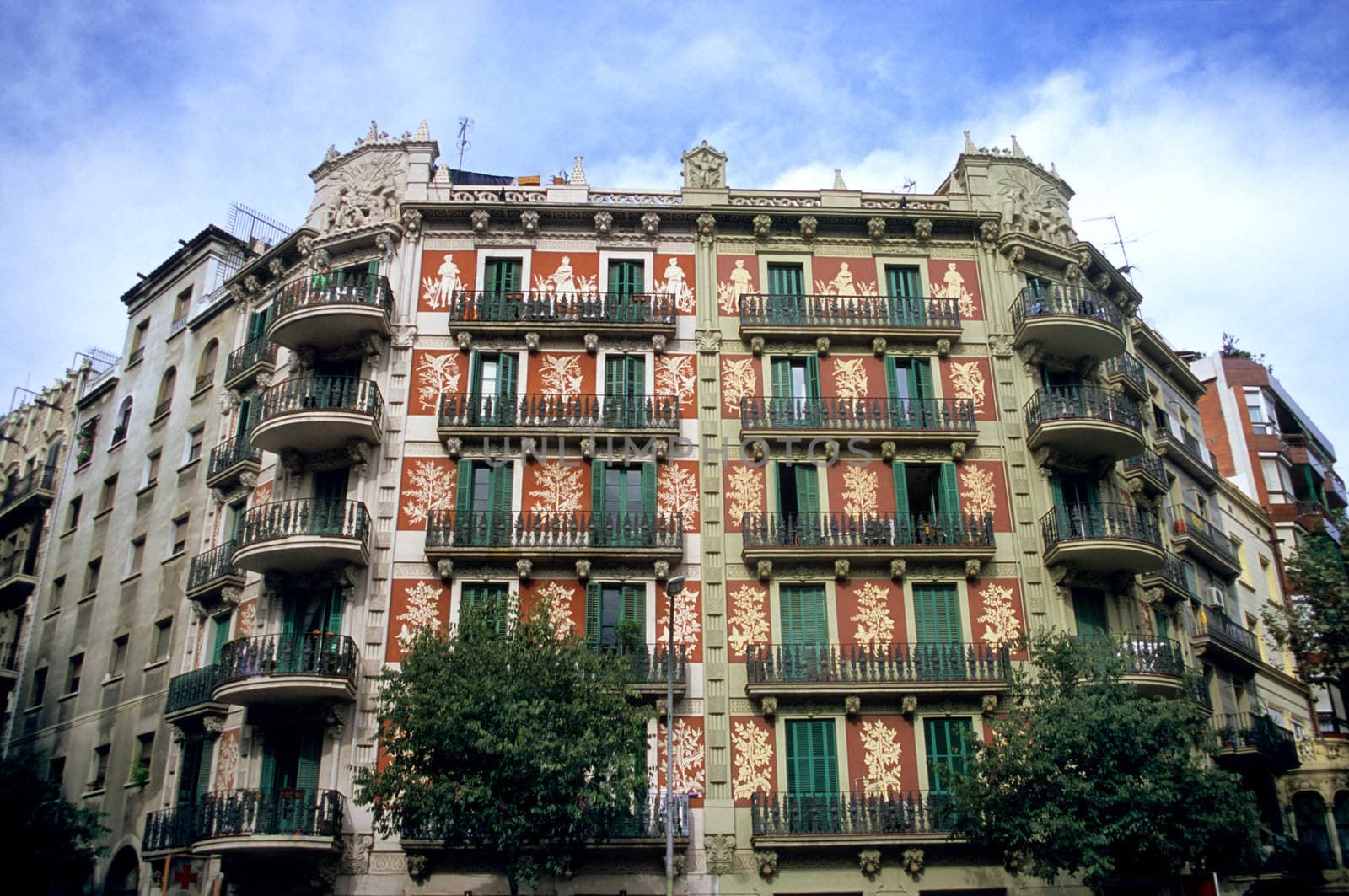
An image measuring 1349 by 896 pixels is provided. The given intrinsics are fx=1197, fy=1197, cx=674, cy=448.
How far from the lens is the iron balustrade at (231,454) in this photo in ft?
106

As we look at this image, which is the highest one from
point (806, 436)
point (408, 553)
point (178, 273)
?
point (178, 273)

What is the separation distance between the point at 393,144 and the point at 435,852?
1948cm

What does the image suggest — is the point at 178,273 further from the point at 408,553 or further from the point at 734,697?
the point at 734,697

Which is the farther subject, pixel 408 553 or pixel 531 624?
pixel 408 553

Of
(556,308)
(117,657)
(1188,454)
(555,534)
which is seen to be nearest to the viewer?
(555,534)

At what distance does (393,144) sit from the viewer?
34.3 metres

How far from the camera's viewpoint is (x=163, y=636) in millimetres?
33750

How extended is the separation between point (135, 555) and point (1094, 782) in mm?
Answer: 27938

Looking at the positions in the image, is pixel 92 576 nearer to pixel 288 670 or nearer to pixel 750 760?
pixel 288 670

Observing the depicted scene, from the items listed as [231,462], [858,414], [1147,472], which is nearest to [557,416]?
[858,414]

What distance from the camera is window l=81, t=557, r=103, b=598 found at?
1492 inches

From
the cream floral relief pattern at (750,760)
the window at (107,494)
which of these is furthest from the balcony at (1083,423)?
the window at (107,494)

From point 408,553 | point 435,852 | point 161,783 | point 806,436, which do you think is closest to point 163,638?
point 161,783

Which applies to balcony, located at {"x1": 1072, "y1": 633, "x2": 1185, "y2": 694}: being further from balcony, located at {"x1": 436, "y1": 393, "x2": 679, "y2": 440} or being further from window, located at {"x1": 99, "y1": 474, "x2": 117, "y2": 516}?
window, located at {"x1": 99, "y1": 474, "x2": 117, "y2": 516}
